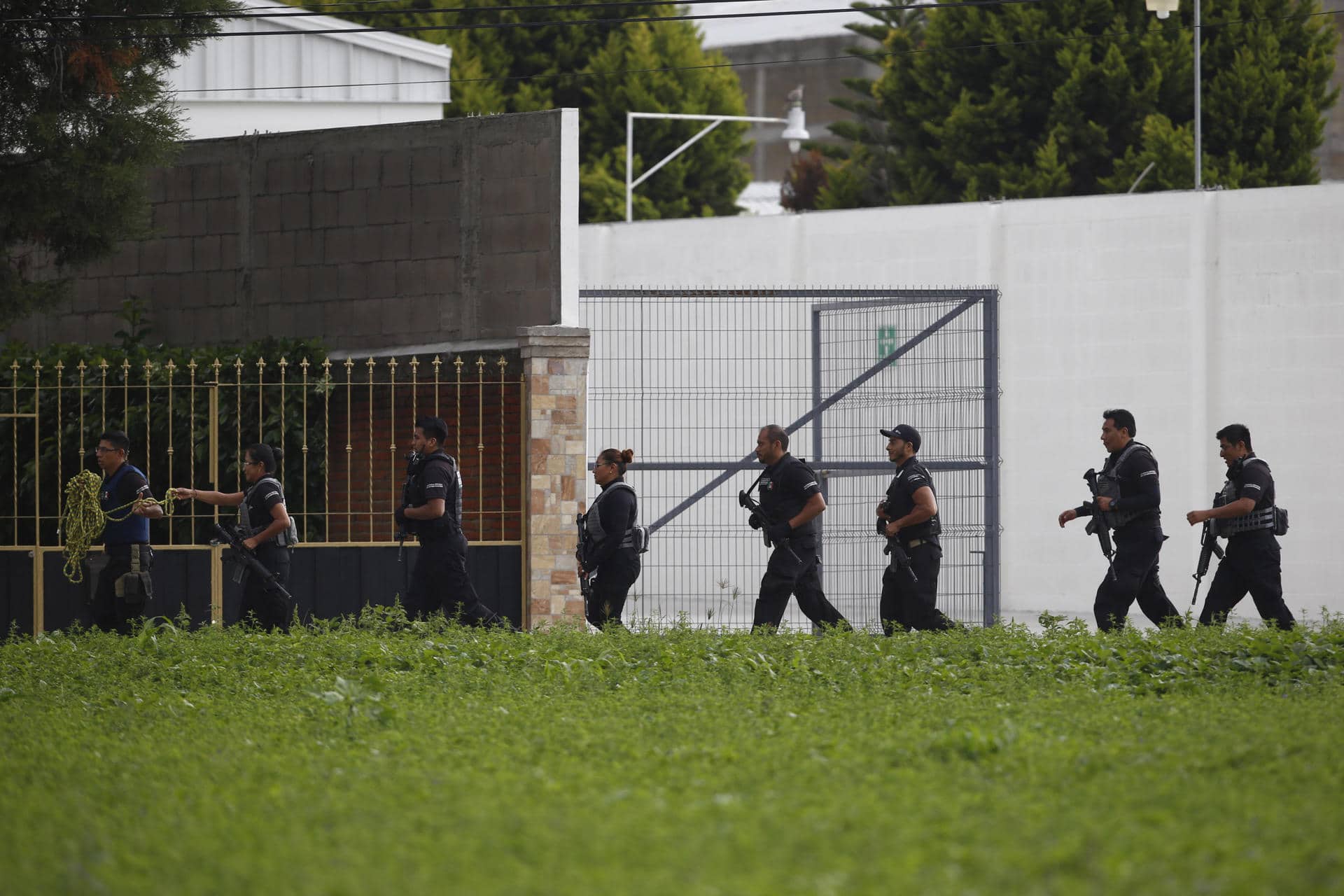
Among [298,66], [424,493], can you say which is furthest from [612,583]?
[298,66]

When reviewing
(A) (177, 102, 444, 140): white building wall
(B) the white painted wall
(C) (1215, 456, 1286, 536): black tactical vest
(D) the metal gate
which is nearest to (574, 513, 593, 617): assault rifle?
(D) the metal gate

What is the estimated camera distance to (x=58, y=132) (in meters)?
12.6

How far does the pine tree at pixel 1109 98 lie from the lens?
28188mm

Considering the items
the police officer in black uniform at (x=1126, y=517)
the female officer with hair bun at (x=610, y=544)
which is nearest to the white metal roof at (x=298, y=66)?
the female officer with hair bun at (x=610, y=544)

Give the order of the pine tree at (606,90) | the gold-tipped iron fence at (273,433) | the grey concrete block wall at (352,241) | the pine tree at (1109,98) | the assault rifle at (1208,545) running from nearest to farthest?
the assault rifle at (1208,545)
the gold-tipped iron fence at (273,433)
the grey concrete block wall at (352,241)
the pine tree at (1109,98)
the pine tree at (606,90)

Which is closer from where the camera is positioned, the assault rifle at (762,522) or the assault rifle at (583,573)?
the assault rifle at (762,522)

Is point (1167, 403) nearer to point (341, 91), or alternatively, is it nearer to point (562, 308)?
point (562, 308)

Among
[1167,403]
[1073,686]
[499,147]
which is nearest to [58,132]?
[499,147]

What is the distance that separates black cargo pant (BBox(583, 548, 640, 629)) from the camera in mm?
11344

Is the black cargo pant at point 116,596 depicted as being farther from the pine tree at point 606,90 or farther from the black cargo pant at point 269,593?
the pine tree at point 606,90

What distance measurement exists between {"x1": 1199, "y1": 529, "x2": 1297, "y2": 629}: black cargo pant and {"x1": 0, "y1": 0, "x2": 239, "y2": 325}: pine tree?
8750 mm

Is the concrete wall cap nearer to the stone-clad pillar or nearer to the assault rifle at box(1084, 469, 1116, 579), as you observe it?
the stone-clad pillar

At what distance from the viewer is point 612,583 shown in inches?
447

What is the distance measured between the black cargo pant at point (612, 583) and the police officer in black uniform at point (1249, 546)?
3.82m
